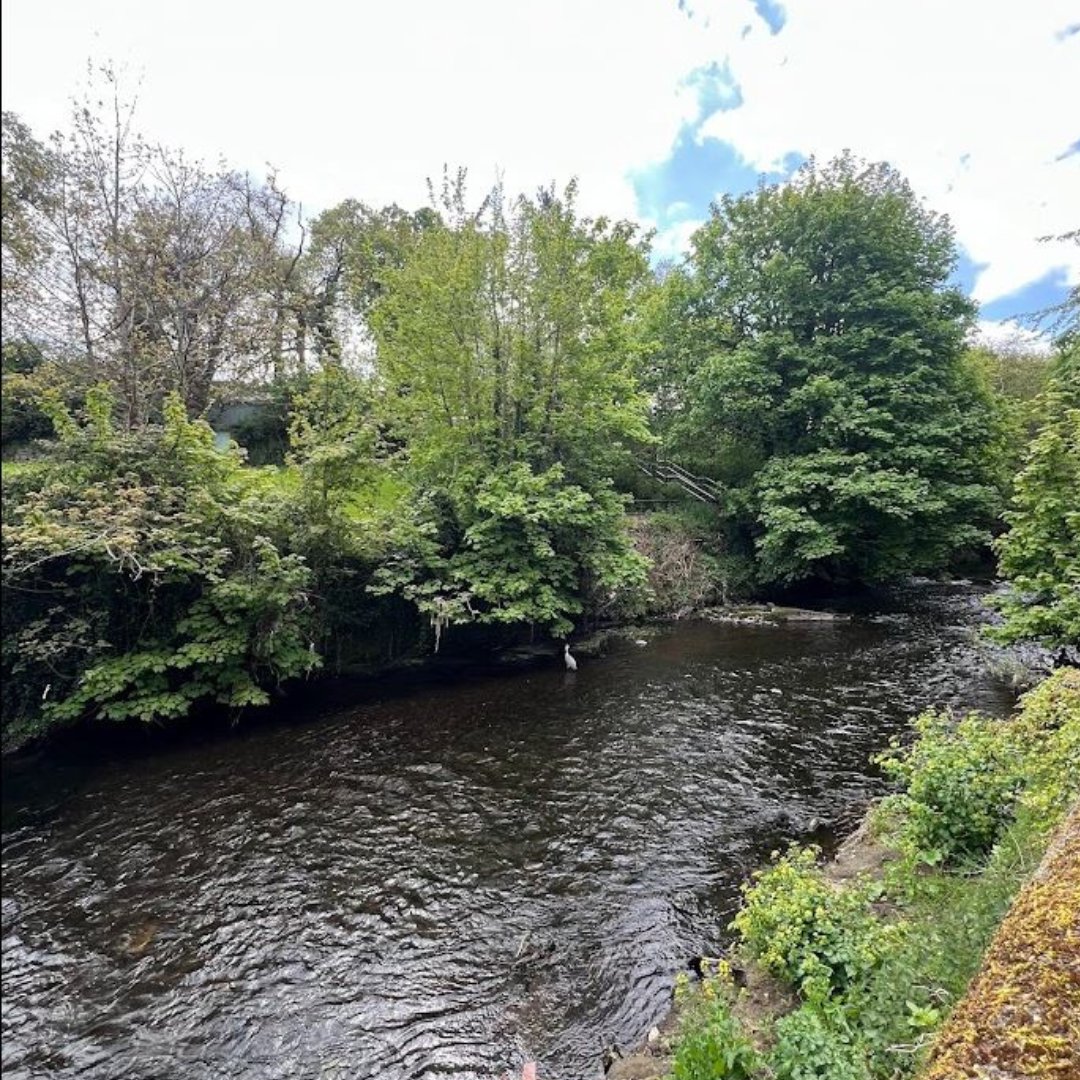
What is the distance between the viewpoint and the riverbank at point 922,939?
215 centimetres

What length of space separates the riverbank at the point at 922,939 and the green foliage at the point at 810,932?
0.05ft

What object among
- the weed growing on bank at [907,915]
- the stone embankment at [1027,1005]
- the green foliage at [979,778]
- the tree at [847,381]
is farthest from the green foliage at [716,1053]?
the tree at [847,381]

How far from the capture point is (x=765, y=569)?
22.5 m

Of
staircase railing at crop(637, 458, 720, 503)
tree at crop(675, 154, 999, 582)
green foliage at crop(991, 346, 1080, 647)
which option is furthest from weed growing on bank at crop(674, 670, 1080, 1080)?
staircase railing at crop(637, 458, 720, 503)

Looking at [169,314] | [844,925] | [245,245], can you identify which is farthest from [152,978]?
[245,245]

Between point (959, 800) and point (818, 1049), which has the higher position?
point (959, 800)

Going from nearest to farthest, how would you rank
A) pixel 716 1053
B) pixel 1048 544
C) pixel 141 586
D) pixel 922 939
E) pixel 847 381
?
1. pixel 716 1053
2. pixel 922 939
3. pixel 1048 544
4. pixel 141 586
5. pixel 847 381

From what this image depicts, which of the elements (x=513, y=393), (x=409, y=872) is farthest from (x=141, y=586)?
(x=513, y=393)

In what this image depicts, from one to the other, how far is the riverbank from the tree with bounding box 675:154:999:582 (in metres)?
14.8

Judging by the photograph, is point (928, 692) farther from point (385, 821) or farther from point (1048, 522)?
point (385, 821)

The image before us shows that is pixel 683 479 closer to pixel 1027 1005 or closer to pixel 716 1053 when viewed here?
pixel 716 1053

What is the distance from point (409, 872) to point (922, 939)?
5439mm

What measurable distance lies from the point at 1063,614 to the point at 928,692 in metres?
3.01

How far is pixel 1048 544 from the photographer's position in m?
10.5
